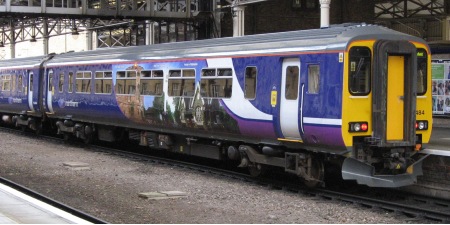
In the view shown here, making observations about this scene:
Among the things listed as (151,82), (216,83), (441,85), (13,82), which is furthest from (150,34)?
(216,83)

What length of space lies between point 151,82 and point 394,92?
267 inches

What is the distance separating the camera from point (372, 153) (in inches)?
449

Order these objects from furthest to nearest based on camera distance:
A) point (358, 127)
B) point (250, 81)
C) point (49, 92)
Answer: point (49, 92) < point (250, 81) < point (358, 127)

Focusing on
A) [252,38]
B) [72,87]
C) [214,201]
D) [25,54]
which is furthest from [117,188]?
[25,54]

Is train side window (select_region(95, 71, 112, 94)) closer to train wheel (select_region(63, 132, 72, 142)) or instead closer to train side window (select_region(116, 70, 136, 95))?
train side window (select_region(116, 70, 136, 95))

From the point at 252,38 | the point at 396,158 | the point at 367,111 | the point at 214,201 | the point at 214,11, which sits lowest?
the point at 214,201

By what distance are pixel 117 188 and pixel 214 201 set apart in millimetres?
2248

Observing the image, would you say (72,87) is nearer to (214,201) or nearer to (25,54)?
(214,201)

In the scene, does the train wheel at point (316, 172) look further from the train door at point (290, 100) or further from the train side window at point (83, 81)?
the train side window at point (83, 81)

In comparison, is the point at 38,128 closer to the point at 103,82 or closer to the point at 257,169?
the point at 103,82

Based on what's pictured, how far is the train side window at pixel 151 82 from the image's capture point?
1605cm

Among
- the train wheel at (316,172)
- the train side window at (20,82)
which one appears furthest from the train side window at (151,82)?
the train side window at (20,82)

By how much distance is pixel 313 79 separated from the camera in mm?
11586

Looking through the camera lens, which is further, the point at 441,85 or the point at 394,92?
the point at 441,85
